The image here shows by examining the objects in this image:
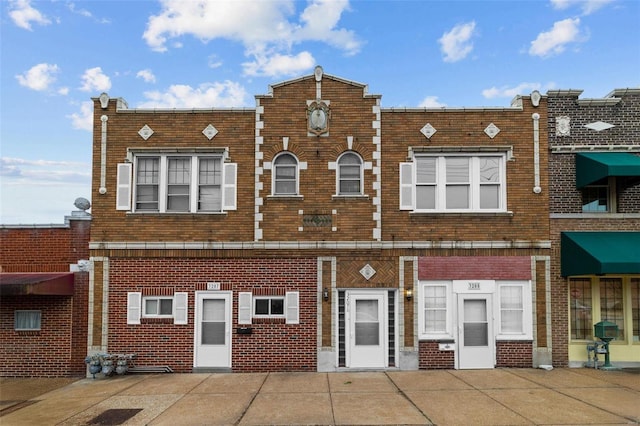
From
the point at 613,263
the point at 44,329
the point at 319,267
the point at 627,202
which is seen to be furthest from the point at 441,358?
the point at 44,329

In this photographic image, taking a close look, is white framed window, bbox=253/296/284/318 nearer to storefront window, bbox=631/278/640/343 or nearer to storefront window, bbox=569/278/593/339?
storefront window, bbox=569/278/593/339

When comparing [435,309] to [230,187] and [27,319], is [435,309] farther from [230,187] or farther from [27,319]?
[27,319]

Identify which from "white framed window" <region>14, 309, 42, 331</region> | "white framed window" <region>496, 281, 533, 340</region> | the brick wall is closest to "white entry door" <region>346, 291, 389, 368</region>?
the brick wall

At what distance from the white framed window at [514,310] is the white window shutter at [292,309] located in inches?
221

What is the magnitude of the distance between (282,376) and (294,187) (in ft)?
16.9

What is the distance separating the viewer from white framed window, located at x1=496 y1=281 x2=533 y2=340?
12.0 meters

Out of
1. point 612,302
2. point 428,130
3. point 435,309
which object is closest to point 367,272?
point 435,309

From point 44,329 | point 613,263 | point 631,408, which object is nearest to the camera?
point 631,408

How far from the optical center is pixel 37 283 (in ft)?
36.1

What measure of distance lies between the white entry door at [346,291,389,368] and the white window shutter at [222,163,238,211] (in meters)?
4.20

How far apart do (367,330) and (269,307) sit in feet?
9.22

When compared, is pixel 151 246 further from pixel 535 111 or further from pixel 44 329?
pixel 535 111

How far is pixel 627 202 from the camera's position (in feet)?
40.8

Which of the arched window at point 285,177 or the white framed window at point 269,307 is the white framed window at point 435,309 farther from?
the arched window at point 285,177
